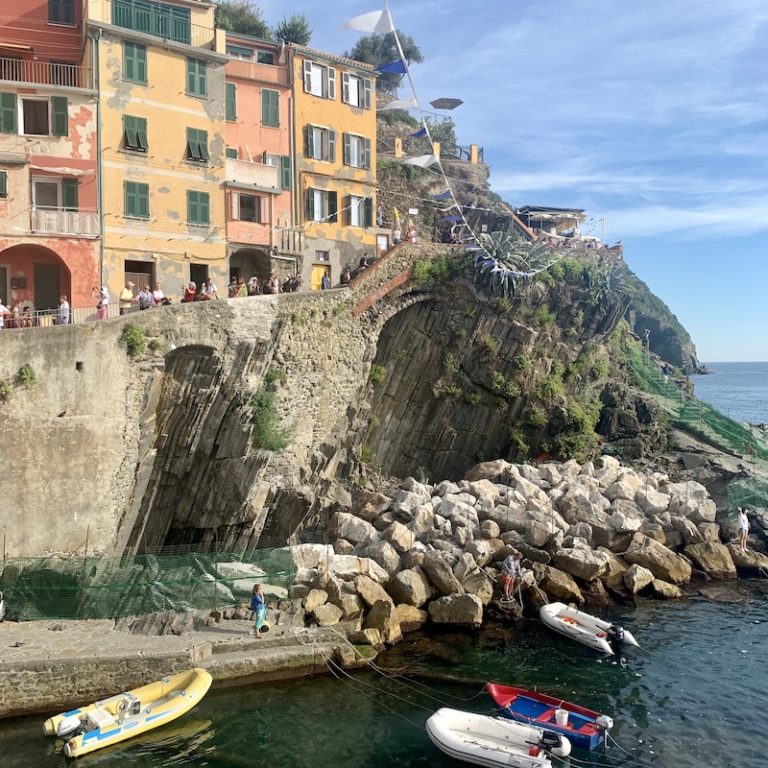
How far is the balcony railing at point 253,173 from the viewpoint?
2920 cm

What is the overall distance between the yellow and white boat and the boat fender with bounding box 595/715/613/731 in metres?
8.51

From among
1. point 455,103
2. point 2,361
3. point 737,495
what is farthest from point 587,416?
point 455,103

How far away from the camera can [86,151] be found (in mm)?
25344

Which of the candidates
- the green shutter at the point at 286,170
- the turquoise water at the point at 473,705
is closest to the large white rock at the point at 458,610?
the turquoise water at the point at 473,705

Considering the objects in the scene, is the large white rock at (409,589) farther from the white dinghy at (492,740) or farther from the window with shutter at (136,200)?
the window with shutter at (136,200)

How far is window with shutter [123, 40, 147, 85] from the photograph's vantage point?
26.1 m

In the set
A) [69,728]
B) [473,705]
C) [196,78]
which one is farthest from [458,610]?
[196,78]

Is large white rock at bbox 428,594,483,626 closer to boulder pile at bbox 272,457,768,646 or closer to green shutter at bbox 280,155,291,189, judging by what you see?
boulder pile at bbox 272,457,768,646

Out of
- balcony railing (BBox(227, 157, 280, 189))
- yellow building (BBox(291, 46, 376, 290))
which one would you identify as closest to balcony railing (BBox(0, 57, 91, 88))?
balcony railing (BBox(227, 157, 280, 189))

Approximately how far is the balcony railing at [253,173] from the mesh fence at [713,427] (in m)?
23.0

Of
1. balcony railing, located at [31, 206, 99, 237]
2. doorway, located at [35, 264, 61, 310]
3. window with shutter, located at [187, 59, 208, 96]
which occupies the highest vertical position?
window with shutter, located at [187, 59, 208, 96]

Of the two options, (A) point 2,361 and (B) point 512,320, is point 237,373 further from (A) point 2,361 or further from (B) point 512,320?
(B) point 512,320

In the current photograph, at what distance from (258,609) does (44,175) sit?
648 inches

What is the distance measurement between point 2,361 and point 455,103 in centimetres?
4791
